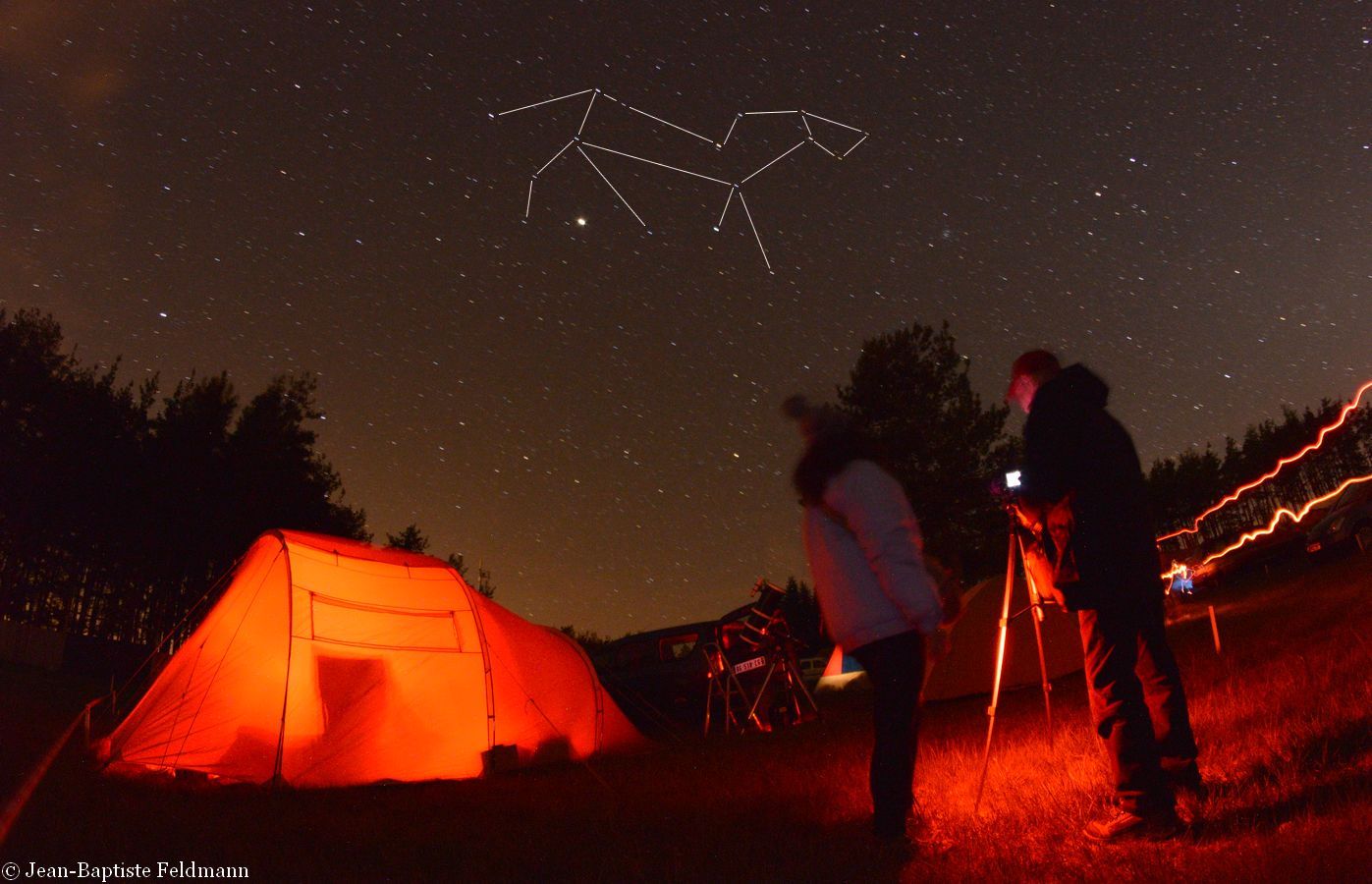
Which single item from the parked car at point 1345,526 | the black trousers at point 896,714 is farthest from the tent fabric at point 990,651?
the parked car at point 1345,526

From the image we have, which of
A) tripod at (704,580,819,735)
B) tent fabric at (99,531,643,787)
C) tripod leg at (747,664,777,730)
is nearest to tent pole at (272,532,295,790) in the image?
tent fabric at (99,531,643,787)

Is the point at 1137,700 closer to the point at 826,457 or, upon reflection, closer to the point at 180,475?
the point at 826,457

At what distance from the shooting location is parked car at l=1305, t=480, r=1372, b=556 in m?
16.3

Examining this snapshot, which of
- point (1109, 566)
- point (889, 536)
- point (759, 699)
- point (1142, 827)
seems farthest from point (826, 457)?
point (759, 699)

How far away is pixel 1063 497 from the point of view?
3.05 m

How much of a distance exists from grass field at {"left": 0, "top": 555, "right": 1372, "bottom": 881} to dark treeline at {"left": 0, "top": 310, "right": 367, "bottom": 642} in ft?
57.2

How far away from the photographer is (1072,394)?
3.09 m

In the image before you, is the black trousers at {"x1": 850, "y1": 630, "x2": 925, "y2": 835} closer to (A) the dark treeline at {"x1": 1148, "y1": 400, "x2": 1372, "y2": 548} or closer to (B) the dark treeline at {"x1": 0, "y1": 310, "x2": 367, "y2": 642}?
(B) the dark treeline at {"x1": 0, "y1": 310, "x2": 367, "y2": 642}

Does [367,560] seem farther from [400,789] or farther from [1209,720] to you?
[1209,720]

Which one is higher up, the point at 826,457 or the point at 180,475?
the point at 180,475

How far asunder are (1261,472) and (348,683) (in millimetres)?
71175

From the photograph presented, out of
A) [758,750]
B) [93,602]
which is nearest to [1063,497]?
[758,750]

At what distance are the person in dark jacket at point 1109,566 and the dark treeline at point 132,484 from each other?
2145cm

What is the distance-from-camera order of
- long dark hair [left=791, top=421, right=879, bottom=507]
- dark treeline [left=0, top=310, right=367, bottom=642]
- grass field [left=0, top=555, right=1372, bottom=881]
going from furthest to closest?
dark treeline [left=0, top=310, right=367, bottom=642] < long dark hair [left=791, top=421, right=879, bottom=507] < grass field [left=0, top=555, right=1372, bottom=881]
